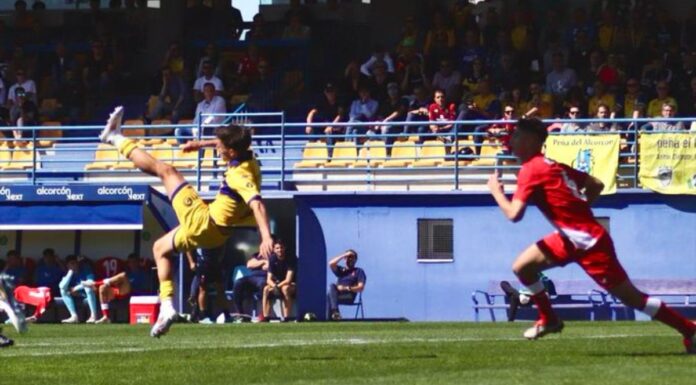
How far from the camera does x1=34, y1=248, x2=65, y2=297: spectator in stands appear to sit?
31.2m

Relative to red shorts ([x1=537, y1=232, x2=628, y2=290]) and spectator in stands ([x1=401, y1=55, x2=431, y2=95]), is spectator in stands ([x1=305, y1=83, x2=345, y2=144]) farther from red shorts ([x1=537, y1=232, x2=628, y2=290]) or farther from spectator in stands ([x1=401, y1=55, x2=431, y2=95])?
red shorts ([x1=537, y1=232, x2=628, y2=290])

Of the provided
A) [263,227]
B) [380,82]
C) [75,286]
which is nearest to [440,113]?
[380,82]

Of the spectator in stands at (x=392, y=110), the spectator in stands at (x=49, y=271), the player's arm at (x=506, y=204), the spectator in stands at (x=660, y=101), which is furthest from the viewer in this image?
the spectator in stands at (x=49, y=271)

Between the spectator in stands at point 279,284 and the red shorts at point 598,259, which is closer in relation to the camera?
the red shorts at point 598,259

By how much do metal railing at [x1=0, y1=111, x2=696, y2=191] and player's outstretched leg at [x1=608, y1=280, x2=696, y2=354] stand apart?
46.3 ft

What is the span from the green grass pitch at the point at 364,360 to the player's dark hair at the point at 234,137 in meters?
1.78

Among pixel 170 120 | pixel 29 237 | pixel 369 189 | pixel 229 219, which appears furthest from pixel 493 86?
pixel 229 219

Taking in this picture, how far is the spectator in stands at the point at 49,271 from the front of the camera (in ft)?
103

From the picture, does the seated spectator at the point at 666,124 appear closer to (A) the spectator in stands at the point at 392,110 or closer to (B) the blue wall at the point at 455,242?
(B) the blue wall at the point at 455,242

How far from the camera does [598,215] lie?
28266 millimetres

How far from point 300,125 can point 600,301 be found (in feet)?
19.9

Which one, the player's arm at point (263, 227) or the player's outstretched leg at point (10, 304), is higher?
the player's arm at point (263, 227)

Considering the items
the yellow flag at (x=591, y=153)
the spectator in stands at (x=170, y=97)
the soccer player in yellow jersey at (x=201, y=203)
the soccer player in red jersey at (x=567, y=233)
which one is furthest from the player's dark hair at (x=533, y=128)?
the spectator in stands at (x=170, y=97)

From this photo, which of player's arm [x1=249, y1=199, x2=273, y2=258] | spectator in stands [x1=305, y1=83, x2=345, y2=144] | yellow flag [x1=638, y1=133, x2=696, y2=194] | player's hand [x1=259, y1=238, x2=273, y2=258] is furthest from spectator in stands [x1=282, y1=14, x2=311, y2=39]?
player's hand [x1=259, y1=238, x2=273, y2=258]
